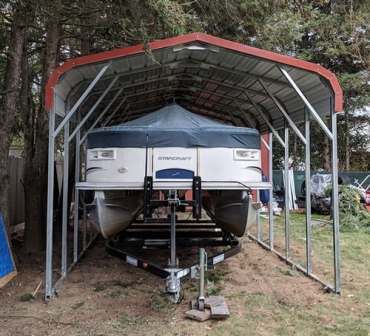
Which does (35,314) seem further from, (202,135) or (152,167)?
(202,135)

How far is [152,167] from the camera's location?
580 cm

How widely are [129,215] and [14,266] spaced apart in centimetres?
183

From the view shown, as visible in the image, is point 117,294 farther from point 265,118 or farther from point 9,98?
point 265,118

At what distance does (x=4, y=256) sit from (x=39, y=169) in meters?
1.92

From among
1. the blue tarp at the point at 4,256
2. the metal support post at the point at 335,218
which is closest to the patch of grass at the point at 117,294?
the blue tarp at the point at 4,256

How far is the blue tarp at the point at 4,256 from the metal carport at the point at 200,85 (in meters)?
0.72

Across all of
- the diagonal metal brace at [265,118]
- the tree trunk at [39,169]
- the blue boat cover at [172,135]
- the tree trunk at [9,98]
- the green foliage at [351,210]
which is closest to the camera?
the blue boat cover at [172,135]

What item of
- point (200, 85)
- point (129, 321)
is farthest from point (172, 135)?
point (200, 85)

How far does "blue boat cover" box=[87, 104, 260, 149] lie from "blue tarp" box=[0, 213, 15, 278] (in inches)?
72.5

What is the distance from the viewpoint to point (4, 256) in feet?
22.2

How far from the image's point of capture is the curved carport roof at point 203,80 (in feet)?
19.5

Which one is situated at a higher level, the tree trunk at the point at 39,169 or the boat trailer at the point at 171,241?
the tree trunk at the point at 39,169

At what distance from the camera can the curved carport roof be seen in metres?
5.96

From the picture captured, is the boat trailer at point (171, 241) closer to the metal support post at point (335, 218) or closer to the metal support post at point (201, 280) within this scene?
the metal support post at point (201, 280)
